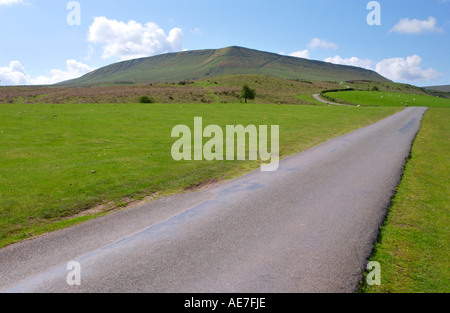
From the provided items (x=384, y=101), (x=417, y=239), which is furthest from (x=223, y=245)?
(x=384, y=101)

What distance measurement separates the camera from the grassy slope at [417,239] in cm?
598

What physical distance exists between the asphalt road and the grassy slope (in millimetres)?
463

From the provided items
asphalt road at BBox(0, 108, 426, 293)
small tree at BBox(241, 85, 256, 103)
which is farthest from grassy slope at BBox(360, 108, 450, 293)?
small tree at BBox(241, 85, 256, 103)

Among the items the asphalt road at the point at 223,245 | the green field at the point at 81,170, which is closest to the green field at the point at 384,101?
the green field at the point at 81,170

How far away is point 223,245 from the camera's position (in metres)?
7.43

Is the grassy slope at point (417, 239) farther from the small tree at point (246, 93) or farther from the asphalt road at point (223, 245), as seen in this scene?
the small tree at point (246, 93)

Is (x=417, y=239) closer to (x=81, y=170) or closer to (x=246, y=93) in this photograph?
(x=81, y=170)

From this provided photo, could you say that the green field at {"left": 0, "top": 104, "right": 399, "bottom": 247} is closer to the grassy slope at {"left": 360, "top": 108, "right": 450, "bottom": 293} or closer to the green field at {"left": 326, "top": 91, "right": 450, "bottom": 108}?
the grassy slope at {"left": 360, "top": 108, "right": 450, "bottom": 293}

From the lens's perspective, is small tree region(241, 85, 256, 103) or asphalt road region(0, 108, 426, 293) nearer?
asphalt road region(0, 108, 426, 293)

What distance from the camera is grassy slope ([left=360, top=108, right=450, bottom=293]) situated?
5977mm

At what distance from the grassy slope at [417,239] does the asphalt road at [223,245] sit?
0.46 meters
